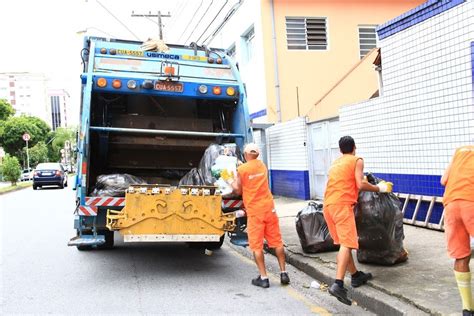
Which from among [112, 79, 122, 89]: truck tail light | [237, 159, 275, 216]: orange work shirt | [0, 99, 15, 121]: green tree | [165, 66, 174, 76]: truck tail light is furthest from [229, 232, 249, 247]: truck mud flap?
[0, 99, 15, 121]: green tree

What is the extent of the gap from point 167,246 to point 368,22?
1194 centimetres

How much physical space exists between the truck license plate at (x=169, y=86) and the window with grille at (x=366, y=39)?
1153cm

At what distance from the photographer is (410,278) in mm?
4758

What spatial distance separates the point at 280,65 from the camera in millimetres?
15711

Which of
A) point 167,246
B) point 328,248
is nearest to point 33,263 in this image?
point 167,246

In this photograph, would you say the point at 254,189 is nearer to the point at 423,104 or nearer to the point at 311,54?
the point at 423,104

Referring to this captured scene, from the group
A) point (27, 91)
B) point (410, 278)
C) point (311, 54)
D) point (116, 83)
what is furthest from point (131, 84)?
point (27, 91)

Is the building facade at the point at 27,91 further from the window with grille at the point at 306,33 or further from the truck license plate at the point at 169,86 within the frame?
the truck license plate at the point at 169,86

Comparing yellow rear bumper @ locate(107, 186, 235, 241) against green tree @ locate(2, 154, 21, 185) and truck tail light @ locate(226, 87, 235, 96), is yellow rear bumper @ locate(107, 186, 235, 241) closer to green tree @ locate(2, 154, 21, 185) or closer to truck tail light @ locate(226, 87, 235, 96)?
truck tail light @ locate(226, 87, 235, 96)

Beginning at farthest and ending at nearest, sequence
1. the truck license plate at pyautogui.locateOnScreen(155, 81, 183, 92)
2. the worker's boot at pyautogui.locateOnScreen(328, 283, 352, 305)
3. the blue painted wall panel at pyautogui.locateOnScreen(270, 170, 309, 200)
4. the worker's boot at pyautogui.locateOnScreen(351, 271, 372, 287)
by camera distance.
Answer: the blue painted wall panel at pyautogui.locateOnScreen(270, 170, 309, 200) < the truck license plate at pyautogui.locateOnScreen(155, 81, 183, 92) < the worker's boot at pyautogui.locateOnScreen(351, 271, 372, 287) < the worker's boot at pyautogui.locateOnScreen(328, 283, 352, 305)

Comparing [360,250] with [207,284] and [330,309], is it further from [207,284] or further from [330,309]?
[207,284]

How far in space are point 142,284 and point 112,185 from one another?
1.36 meters

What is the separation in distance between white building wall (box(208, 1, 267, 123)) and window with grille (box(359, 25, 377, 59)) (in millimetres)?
3569

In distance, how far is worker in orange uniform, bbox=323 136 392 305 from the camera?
4.45 meters
